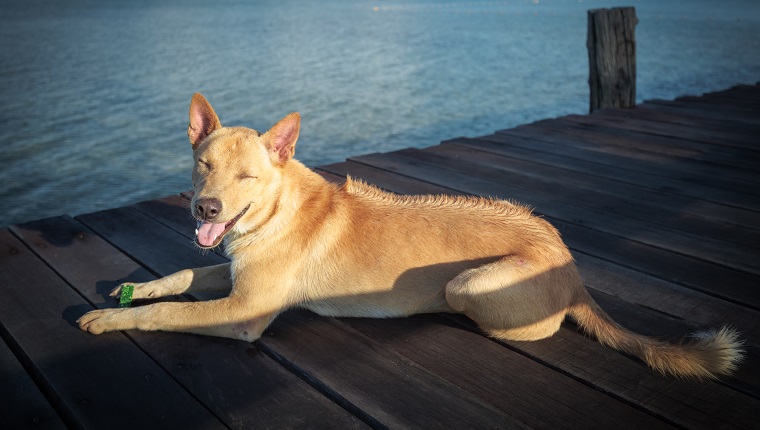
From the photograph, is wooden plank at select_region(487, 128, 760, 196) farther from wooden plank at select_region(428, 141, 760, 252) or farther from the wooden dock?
wooden plank at select_region(428, 141, 760, 252)

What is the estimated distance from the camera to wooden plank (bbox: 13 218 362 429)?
2809 mm

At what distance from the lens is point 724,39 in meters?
28.6

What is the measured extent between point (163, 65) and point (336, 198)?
1668 cm

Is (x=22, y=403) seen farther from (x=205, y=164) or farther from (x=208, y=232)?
(x=205, y=164)

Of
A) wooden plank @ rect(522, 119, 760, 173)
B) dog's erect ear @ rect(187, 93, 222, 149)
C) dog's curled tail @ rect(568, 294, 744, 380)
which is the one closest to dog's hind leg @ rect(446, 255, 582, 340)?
dog's curled tail @ rect(568, 294, 744, 380)

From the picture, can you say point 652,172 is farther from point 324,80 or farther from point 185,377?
point 324,80

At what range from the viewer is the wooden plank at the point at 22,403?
Result: 275 cm

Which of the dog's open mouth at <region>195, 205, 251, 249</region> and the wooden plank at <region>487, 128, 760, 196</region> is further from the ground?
the dog's open mouth at <region>195, 205, 251, 249</region>

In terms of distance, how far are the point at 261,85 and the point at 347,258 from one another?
1395cm

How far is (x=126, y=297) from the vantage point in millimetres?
3744

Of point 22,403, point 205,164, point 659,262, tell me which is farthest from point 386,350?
point 659,262

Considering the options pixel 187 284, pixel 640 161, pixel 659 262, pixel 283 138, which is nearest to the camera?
pixel 283 138

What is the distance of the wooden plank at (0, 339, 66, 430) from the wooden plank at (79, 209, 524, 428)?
1.02 meters

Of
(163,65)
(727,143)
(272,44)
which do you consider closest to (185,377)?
(727,143)
